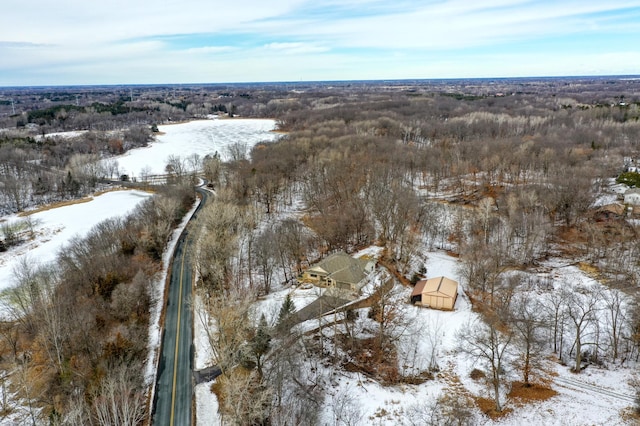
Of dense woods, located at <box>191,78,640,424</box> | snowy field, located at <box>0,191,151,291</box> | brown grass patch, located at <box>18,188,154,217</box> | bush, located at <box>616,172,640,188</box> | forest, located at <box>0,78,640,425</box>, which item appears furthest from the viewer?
brown grass patch, located at <box>18,188,154,217</box>

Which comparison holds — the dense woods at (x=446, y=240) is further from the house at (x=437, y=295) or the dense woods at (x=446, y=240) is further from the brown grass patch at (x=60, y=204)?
the brown grass patch at (x=60, y=204)

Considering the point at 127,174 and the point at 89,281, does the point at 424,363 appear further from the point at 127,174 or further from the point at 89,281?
the point at 127,174

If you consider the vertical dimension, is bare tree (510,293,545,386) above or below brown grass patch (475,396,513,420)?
above

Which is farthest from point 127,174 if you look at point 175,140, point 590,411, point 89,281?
point 590,411

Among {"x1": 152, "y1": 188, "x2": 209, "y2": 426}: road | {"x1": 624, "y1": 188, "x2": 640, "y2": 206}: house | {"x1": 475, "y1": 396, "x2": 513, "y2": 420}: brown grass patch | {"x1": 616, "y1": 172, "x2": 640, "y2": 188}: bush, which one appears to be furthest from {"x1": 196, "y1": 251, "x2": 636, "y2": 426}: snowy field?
{"x1": 616, "y1": 172, "x2": 640, "y2": 188}: bush

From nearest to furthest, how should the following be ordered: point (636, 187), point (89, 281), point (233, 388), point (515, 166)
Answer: point (233, 388), point (89, 281), point (636, 187), point (515, 166)

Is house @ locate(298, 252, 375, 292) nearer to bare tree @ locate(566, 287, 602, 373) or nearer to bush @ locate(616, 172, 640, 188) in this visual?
bare tree @ locate(566, 287, 602, 373)
